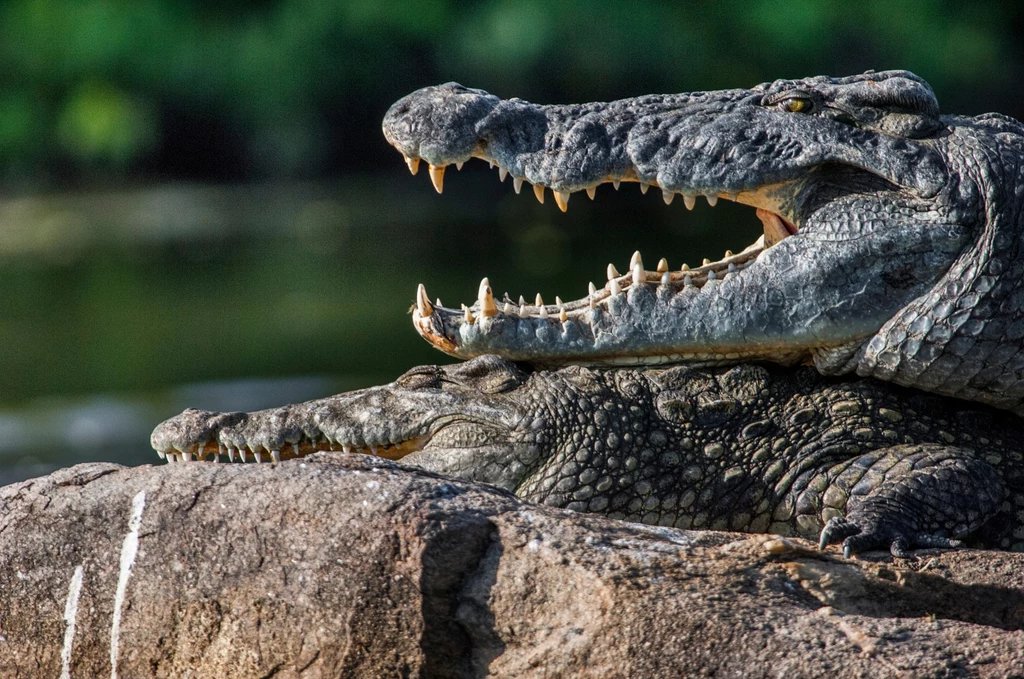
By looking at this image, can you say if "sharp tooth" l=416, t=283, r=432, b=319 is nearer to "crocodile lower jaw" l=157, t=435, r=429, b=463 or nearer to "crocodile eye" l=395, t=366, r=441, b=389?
"crocodile eye" l=395, t=366, r=441, b=389

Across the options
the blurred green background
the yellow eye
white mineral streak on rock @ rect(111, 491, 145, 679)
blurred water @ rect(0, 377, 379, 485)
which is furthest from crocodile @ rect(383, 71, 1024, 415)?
the blurred green background

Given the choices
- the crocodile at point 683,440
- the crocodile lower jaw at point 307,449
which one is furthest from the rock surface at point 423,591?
the crocodile lower jaw at point 307,449

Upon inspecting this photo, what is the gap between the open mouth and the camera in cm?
343

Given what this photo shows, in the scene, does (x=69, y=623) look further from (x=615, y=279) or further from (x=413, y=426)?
(x=615, y=279)

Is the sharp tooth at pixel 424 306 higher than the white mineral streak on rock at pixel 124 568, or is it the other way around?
the sharp tooth at pixel 424 306

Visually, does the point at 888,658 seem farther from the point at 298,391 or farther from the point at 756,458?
the point at 298,391

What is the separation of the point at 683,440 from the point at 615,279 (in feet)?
1.64

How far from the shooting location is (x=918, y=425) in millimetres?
3307

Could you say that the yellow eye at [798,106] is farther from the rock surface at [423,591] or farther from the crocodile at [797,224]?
the rock surface at [423,591]

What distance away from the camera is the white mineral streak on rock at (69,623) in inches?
98.1

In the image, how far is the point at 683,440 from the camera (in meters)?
3.28

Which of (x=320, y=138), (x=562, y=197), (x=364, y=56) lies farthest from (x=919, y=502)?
(x=320, y=138)

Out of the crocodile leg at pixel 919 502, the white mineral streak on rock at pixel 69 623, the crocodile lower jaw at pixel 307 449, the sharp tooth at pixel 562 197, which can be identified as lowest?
the white mineral streak on rock at pixel 69 623

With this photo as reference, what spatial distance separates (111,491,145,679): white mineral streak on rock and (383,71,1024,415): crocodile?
1.23 metres
